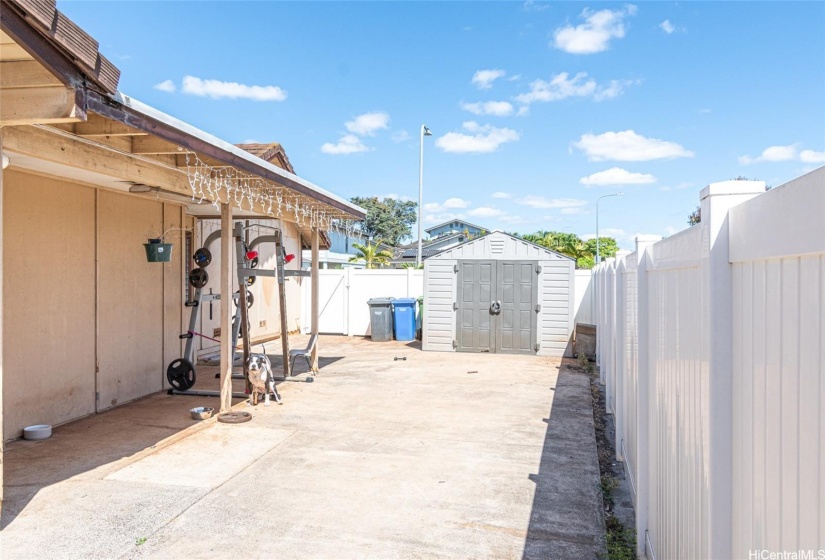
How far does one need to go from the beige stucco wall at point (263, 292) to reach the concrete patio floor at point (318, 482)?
9.61ft

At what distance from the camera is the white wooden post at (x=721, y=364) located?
1.34m

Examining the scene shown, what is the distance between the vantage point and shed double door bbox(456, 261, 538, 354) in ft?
36.3

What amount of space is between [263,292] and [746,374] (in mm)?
11914

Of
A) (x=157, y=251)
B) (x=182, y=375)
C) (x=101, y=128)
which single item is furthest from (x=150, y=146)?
(x=182, y=375)

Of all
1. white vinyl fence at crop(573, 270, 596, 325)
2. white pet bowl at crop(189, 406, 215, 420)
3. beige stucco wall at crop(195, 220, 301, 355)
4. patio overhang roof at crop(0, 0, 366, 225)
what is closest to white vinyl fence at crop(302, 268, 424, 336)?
beige stucco wall at crop(195, 220, 301, 355)

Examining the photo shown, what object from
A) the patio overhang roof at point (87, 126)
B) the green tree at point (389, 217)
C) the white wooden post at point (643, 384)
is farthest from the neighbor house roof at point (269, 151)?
the green tree at point (389, 217)

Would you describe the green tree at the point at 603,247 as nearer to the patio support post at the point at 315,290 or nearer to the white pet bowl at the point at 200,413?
the patio support post at the point at 315,290

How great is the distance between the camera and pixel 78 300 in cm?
605

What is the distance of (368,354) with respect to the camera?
36.3ft

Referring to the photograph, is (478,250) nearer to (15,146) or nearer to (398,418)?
(398,418)

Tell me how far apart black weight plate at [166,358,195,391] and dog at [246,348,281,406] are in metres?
1.01

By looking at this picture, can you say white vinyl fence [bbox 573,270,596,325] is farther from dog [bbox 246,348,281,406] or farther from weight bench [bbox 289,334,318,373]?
dog [bbox 246,348,281,406]

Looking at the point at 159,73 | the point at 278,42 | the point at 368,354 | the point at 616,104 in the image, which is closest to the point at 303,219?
the point at 368,354

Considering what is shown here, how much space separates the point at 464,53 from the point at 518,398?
17.9 metres
